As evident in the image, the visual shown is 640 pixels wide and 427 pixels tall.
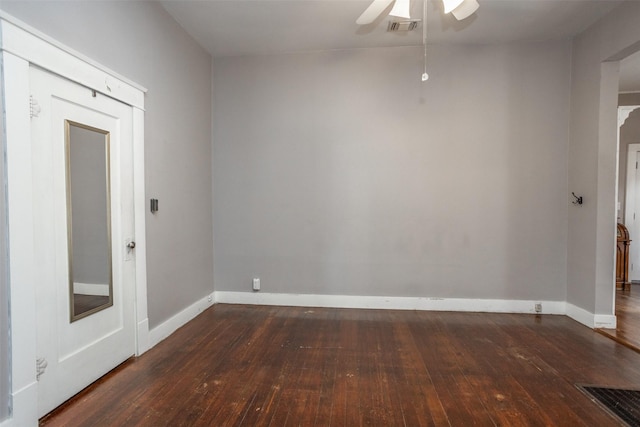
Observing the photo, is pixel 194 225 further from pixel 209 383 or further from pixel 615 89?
pixel 615 89

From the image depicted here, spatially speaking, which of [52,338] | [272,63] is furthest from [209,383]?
[272,63]

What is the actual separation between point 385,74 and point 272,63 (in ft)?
4.64

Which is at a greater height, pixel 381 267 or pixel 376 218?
pixel 376 218

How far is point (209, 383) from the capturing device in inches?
88.6

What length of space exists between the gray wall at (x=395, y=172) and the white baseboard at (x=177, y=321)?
1.10 ft

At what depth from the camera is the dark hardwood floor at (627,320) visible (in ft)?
9.63

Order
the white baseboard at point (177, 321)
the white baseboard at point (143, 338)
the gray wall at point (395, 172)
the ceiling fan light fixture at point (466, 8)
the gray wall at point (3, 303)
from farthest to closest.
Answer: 1. the gray wall at point (395, 172)
2. the white baseboard at point (177, 321)
3. the white baseboard at point (143, 338)
4. the ceiling fan light fixture at point (466, 8)
5. the gray wall at point (3, 303)

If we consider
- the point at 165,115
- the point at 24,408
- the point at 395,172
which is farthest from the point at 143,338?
the point at 395,172

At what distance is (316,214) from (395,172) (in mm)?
1104

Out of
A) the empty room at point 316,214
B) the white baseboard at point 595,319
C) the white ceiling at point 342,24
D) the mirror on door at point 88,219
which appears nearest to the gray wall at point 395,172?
the empty room at point 316,214

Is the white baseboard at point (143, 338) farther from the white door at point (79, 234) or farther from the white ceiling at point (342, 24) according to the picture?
the white ceiling at point (342, 24)

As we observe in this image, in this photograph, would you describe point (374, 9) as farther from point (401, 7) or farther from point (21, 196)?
point (21, 196)

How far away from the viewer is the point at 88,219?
2.21 m

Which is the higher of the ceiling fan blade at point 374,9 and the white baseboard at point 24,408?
the ceiling fan blade at point 374,9
